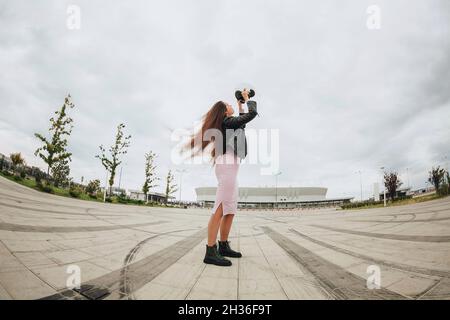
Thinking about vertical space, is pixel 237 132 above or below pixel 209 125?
below

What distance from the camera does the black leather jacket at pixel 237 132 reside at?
2.47 metres

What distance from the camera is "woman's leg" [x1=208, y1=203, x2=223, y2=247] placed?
2303 millimetres

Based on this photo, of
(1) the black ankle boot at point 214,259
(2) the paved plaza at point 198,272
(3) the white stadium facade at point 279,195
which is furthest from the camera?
(3) the white stadium facade at point 279,195

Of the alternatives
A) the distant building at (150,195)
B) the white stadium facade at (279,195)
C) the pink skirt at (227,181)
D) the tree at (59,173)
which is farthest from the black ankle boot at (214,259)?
the distant building at (150,195)

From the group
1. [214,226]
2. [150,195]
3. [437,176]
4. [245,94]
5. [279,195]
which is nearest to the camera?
[214,226]

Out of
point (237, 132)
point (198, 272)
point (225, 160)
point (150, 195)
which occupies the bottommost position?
point (150, 195)

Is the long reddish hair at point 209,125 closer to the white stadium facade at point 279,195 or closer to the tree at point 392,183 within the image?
the tree at point 392,183

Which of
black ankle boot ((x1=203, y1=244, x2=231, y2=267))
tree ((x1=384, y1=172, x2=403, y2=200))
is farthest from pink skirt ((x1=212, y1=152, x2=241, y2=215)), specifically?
tree ((x1=384, y1=172, x2=403, y2=200))

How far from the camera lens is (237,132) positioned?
2607 mm

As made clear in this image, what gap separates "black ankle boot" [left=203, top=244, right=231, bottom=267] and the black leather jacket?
1.20 metres

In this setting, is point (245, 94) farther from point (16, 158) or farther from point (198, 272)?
point (16, 158)

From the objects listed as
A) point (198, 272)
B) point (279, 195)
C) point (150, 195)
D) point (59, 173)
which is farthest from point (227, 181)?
point (150, 195)

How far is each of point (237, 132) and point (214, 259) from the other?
1583 millimetres
